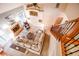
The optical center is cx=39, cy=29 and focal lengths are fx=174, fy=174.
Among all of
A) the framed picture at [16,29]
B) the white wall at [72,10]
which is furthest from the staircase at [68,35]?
the framed picture at [16,29]

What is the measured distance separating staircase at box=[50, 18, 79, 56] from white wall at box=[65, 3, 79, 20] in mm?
40

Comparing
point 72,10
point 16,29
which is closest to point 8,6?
point 16,29

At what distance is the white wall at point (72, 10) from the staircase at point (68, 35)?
40mm

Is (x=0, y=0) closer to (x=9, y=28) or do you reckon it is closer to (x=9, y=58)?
(x=9, y=28)

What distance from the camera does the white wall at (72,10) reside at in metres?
1.56

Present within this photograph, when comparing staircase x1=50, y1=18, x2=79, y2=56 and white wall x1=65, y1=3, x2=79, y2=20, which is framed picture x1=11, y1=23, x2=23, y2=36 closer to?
staircase x1=50, y1=18, x2=79, y2=56

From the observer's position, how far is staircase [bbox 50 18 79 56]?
1.56 m

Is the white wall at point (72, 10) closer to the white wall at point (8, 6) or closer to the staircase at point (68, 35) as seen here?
the staircase at point (68, 35)

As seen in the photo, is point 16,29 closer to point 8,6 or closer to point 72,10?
point 8,6

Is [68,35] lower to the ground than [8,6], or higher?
lower

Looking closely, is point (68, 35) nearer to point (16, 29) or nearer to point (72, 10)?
point (72, 10)

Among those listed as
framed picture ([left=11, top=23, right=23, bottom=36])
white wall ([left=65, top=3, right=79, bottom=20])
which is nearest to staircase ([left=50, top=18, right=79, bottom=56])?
white wall ([left=65, top=3, right=79, bottom=20])

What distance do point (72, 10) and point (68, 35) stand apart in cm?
23

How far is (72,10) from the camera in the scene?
5.12 feet
